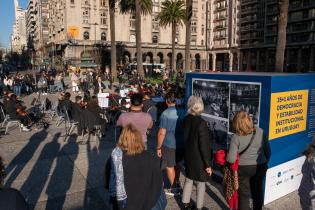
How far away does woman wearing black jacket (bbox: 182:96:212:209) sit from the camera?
4.16 meters

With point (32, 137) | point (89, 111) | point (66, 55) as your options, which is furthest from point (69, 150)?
point (66, 55)

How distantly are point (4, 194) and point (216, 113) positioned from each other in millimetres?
4622

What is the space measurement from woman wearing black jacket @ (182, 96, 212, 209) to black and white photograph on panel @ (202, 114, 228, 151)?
1.72m

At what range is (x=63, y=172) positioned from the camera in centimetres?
653

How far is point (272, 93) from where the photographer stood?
191 inches

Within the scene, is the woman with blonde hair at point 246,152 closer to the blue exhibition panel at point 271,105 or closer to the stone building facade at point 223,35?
the blue exhibition panel at point 271,105

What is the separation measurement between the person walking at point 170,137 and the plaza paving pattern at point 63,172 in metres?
0.74

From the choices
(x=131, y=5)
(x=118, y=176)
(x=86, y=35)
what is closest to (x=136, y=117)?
(x=118, y=176)

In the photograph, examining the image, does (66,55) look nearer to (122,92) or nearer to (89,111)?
(122,92)

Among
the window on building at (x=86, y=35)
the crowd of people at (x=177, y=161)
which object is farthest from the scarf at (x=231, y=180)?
the window on building at (x=86, y=35)

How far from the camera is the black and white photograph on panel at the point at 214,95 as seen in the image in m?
5.79

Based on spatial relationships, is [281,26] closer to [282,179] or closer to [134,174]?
[282,179]

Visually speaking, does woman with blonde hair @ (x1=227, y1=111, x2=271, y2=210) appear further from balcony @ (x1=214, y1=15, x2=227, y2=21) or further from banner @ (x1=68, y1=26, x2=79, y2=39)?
balcony @ (x1=214, y1=15, x2=227, y2=21)

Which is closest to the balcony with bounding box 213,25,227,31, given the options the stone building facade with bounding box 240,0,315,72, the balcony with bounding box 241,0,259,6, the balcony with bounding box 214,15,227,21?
the balcony with bounding box 214,15,227,21
